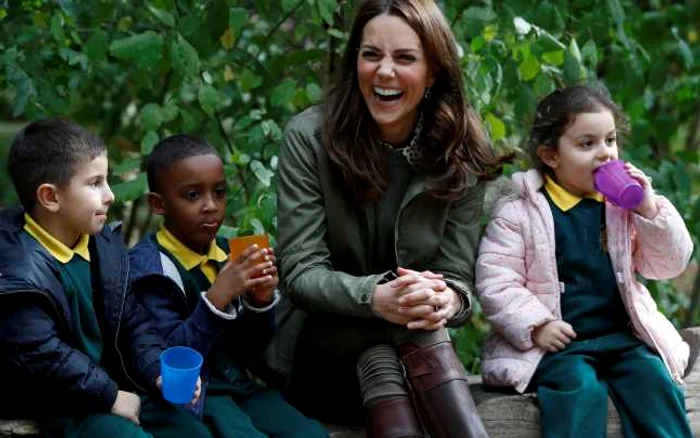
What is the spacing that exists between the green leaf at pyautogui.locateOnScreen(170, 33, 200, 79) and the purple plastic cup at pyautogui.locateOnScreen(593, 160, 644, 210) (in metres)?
1.44

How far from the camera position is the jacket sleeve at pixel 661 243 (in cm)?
340

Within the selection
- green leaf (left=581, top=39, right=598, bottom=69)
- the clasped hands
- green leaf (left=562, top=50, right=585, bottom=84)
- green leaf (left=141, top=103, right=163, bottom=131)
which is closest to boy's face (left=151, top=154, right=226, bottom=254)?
the clasped hands

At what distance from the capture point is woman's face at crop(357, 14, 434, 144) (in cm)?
344

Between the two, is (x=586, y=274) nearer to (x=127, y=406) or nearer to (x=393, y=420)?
(x=393, y=420)

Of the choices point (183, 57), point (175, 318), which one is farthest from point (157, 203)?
point (183, 57)

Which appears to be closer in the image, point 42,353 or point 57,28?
point 42,353

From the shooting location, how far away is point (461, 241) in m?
3.58

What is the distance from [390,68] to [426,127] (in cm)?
27

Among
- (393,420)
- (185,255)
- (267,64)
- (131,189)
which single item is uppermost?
(267,64)

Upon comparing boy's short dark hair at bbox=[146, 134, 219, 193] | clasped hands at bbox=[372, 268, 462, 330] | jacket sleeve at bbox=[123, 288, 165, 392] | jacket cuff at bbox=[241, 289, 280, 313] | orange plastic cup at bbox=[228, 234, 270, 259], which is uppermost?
boy's short dark hair at bbox=[146, 134, 219, 193]

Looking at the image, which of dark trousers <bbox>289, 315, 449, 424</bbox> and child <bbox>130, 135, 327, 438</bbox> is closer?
child <bbox>130, 135, 327, 438</bbox>

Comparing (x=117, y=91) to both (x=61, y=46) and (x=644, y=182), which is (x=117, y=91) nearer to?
(x=61, y=46)

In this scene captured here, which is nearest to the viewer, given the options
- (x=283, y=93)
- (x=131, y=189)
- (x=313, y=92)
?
(x=131, y=189)

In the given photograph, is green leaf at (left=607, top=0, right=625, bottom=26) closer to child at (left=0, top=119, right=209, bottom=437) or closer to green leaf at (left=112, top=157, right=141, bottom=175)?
green leaf at (left=112, top=157, right=141, bottom=175)
